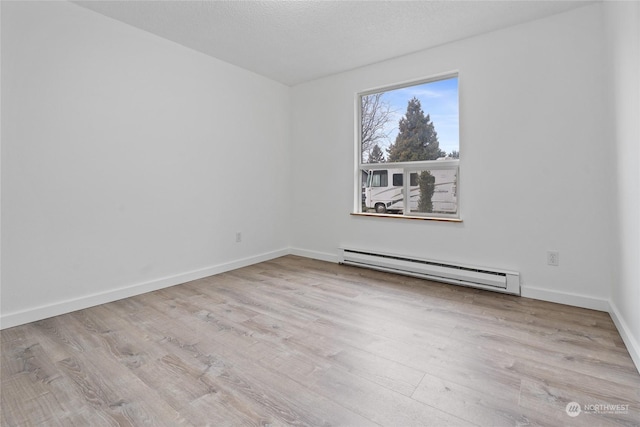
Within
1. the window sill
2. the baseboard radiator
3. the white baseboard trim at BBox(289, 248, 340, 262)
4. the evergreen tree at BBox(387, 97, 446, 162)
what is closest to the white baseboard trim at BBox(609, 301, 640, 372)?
the baseboard radiator

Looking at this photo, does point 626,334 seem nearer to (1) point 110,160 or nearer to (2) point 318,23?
(2) point 318,23

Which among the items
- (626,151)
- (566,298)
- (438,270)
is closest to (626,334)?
(566,298)

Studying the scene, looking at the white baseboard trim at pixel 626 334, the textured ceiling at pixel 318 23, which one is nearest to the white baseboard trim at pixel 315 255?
the textured ceiling at pixel 318 23

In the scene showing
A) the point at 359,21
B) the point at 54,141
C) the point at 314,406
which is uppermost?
the point at 359,21

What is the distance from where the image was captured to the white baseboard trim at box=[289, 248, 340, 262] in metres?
4.27

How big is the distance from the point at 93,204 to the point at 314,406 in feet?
8.30

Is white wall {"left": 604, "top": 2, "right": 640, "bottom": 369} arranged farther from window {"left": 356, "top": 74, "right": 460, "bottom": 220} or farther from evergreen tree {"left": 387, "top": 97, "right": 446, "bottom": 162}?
evergreen tree {"left": 387, "top": 97, "right": 446, "bottom": 162}

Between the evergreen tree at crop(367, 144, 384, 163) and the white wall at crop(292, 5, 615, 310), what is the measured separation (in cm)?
75

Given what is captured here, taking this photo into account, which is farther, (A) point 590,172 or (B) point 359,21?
(B) point 359,21

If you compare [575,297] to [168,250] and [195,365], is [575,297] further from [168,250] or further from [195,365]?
[168,250]

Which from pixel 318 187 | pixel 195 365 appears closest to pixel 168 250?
pixel 195 365

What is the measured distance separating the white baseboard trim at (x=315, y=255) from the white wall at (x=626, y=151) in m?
2.76

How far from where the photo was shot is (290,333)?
7.16ft

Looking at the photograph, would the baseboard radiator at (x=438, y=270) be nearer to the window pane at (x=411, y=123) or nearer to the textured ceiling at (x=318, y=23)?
the window pane at (x=411, y=123)
